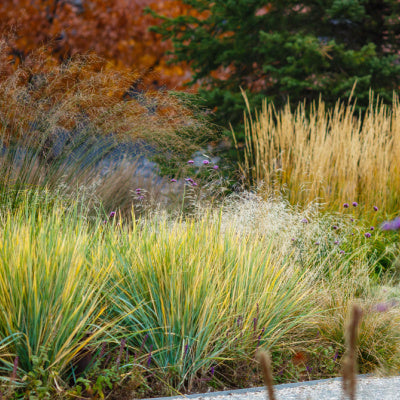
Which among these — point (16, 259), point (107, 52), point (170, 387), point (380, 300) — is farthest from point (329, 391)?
point (107, 52)

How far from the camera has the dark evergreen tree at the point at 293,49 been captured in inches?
310

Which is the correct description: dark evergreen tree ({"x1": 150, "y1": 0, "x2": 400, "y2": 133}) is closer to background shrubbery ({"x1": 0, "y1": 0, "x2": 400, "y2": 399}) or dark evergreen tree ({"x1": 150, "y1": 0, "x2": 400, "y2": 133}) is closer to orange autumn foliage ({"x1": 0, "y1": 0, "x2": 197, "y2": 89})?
background shrubbery ({"x1": 0, "y1": 0, "x2": 400, "y2": 399})

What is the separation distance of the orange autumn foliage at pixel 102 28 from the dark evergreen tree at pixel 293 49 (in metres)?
2.13

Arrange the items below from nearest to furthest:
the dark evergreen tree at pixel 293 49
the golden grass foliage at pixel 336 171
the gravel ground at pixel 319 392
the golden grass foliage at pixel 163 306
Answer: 1. the gravel ground at pixel 319 392
2. the golden grass foliage at pixel 163 306
3. the golden grass foliage at pixel 336 171
4. the dark evergreen tree at pixel 293 49

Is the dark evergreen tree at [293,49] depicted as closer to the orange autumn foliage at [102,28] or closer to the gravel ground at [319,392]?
the orange autumn foliage at [102,28]

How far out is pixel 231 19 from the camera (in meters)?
8.70

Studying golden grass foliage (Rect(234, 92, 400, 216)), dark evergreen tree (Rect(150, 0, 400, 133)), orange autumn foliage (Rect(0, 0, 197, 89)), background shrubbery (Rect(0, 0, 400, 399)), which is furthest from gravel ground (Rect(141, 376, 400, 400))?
orange autumn foliage (Rect(0, 0, 197, 89))

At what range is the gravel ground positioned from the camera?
7.21 feet

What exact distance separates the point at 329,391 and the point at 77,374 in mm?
1132

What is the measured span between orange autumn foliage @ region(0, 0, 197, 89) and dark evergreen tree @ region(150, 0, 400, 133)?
213 cm

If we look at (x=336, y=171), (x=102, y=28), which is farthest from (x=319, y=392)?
(x=102, y=28)

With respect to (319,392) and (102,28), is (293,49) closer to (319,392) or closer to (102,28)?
(102,28)

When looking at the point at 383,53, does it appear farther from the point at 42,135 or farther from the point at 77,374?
the point at 77,374

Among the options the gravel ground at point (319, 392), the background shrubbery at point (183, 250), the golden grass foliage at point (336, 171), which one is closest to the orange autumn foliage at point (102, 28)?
the background shrubbery at point (183, 250)
